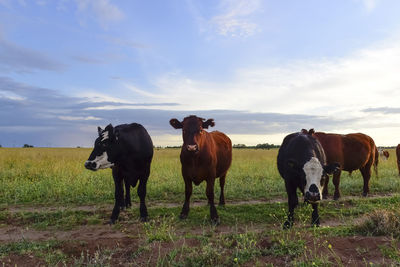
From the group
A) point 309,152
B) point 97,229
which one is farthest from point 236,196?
point 97,229

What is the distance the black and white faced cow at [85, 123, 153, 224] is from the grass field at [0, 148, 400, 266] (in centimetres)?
64

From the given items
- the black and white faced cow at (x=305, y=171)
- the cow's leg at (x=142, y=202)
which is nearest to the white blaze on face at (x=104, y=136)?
the cow's leg at (x=142, y=202)

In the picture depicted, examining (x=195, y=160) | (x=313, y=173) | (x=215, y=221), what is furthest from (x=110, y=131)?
(x=313, y=173)

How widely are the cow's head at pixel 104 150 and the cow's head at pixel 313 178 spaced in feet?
13.4

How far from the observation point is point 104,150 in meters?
6.89

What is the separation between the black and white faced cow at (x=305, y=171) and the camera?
18.5ft

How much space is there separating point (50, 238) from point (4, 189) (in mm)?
5581

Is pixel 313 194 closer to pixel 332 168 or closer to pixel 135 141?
pixel 332 168

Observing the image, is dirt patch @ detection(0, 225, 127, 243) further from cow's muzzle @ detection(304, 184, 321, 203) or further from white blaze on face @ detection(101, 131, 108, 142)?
cow's muzzle @ detection(304, 184, 321, 203)

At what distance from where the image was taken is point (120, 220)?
6934mm

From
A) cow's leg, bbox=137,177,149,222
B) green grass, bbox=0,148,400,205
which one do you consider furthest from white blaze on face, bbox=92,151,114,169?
green grass, bbox=0,148,400,205

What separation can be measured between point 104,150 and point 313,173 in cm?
436

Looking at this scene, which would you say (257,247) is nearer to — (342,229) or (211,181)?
(342,229)

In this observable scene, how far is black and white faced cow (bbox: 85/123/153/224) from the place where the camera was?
6.85 metres
